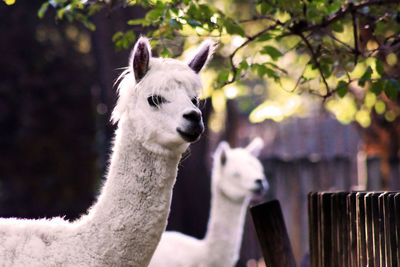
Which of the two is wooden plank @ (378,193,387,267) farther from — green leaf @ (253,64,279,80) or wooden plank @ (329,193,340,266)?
green leaf @ (253,64,279,80)

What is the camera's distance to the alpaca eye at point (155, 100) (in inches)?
124

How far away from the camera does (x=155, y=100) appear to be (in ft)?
10.5

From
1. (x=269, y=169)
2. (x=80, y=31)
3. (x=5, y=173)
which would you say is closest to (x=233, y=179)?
(x=269, y=169)

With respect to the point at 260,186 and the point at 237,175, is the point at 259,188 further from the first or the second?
the point at 237,175

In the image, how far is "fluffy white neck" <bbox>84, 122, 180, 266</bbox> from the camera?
3.09 metres

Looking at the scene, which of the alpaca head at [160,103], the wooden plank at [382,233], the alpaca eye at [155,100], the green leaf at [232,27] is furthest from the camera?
the green leaf at [232,27]

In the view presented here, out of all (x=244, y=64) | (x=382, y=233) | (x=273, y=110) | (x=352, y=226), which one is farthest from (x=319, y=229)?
(x=273, y=110)

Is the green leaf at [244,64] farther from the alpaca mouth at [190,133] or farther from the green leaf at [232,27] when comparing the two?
the alpaca mouth at [190,133]

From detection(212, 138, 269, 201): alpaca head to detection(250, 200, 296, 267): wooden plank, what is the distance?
2.68 m

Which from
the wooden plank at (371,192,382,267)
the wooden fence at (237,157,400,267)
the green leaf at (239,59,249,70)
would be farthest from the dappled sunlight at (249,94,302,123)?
the wooden plank at (371,192,382,267)

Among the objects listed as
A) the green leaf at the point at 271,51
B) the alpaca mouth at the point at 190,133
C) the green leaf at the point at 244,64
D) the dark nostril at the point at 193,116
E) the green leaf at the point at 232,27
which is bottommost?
the alpaca mouth at the point at 190,133

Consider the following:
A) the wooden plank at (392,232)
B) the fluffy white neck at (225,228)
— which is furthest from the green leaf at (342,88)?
the fluffy white neck at (225,228)

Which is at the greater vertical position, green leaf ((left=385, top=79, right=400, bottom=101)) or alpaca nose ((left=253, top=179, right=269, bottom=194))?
green leaf ((left=385, top=79, right=400, bottom=101))

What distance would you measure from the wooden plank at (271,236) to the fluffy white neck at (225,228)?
7.04ft
